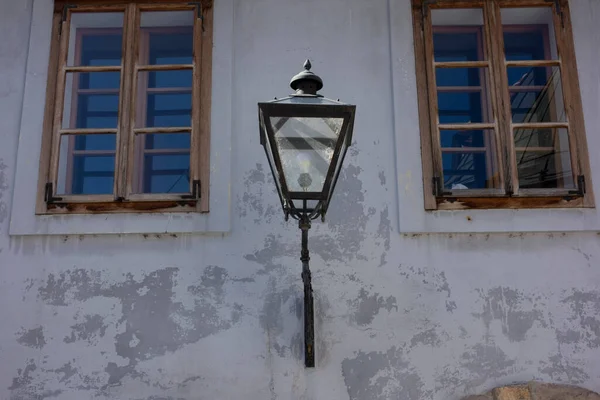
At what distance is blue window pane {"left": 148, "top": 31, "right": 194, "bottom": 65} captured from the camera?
13.7 feet

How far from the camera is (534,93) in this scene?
4.14 metres

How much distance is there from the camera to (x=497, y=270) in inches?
141

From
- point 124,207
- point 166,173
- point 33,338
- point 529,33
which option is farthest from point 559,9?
point 33,338

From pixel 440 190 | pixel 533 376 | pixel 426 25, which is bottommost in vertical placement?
pixel 533 376

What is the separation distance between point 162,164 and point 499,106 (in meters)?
2.04

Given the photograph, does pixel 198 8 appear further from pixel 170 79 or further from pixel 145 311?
pixel 145 311

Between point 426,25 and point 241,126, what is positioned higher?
point 426,25

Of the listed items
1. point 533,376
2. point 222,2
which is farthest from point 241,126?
point 533,376

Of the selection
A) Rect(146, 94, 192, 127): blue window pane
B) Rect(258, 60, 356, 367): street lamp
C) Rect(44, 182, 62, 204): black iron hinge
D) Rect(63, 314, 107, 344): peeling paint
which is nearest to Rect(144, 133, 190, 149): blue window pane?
Rect(146, 94, 192, 127): blue window pane

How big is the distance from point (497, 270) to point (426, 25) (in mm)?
1538

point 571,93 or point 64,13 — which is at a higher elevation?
point 64,13

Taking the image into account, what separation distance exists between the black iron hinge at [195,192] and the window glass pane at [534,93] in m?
2.04

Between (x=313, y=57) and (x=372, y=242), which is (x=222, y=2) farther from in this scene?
(x=372, y=242)

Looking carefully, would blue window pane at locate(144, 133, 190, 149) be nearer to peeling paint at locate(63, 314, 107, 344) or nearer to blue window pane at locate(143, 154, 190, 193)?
blue window pane at locate(143, 154, 190, 193)
